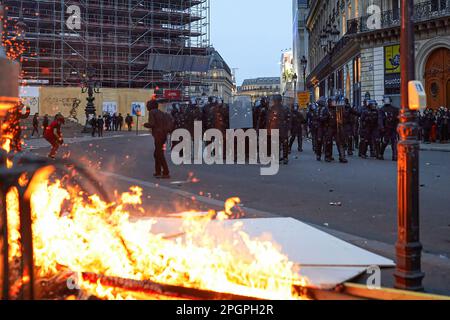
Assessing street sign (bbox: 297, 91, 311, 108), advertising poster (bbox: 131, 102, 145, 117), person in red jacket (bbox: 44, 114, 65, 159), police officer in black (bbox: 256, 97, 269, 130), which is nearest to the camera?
person in red jacket (bbox: 44, 114, 65, 159)

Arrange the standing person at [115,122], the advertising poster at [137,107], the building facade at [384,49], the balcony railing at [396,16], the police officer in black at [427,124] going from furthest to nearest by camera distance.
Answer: the advertising poster at [137,107], the standing person at [115,122], the building facade at [384,49], the balcony railing at [396,16], the police officer in black at [427,124]

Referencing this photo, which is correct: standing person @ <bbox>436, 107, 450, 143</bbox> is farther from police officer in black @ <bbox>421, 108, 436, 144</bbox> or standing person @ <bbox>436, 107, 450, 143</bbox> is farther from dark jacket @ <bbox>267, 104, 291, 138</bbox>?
dark jacket @ <bbox>267, 104, 291, 138</bbox>

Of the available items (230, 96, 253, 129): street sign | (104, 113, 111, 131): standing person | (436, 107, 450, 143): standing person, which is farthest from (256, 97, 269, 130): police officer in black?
(104, 113, 111, 131): standing person

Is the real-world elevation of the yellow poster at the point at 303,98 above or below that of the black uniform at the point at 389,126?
above

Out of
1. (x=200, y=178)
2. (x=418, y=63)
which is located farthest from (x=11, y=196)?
(x=418, y=63)

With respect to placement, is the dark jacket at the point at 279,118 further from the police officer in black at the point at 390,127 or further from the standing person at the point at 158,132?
the standing person at the point at 158,132

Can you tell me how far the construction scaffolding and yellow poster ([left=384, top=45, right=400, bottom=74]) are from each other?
83.4 ft

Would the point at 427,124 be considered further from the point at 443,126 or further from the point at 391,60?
the point at 391,60

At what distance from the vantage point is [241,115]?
17.8 meters

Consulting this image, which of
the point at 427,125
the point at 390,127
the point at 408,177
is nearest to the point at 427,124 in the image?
the point at 427,125

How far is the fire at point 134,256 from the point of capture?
3.73 m

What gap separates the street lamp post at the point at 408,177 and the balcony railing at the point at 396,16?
27532 millimetres

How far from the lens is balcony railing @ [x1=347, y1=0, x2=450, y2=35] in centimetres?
2983

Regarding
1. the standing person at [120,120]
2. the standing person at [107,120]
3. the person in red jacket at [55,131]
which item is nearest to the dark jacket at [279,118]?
the person in red jacket at [55,131]
